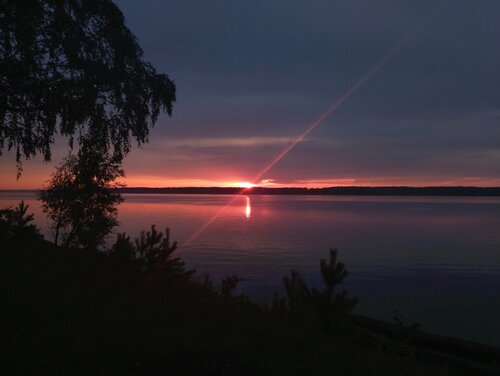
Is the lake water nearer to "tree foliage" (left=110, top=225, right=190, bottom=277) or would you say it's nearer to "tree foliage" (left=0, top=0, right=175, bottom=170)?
"tree foliage" (left=110, top=225, right=190, bottom=277)

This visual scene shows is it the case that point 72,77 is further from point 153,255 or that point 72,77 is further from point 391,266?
point 391,266

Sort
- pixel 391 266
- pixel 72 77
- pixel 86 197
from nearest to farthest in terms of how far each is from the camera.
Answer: pixel 72 77 → pixel 86 197 → pixel 391 266

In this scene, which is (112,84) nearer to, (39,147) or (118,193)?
(39,147)

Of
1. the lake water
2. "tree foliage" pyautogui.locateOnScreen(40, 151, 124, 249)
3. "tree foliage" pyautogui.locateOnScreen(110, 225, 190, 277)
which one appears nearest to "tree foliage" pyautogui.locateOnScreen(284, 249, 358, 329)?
"tree foliage" pyautogui.locateOnScreen(110, 225, 190, 277)

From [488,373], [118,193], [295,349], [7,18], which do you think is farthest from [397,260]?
[7,18]

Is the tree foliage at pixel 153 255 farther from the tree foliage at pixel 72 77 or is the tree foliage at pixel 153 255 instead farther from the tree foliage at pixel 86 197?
the tree foliage at pixel 86 197

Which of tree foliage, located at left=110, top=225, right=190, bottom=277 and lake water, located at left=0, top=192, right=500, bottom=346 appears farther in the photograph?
lake water, located at left=0, top=192, right=500, bottom=346

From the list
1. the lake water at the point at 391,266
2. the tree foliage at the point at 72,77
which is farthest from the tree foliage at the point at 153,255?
the lake water at the point at 391,266

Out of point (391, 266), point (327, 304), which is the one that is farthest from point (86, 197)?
point (391, 266)

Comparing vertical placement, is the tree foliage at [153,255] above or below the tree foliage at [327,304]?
above

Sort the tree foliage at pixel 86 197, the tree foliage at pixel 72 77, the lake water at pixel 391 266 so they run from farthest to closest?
the tree foliage at pixel 86 197 → the lake water at pixel 391 266 → the tree foliage at pixel 72 77

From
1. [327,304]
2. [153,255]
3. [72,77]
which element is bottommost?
[327,304]

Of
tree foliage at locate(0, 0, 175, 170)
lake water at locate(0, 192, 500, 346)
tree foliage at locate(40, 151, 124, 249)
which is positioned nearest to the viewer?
tree foliage at locate(0, 0, 175, 170)

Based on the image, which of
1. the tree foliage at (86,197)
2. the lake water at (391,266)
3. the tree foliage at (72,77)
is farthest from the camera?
the tree foliage at (86,197)
